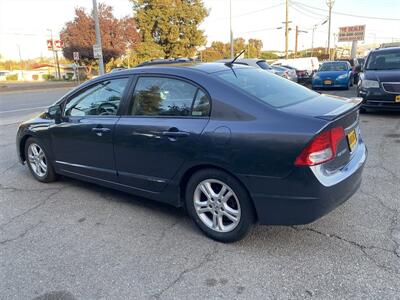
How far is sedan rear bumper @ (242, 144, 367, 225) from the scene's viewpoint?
2789 mm

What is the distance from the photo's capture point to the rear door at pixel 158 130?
10.9 feet

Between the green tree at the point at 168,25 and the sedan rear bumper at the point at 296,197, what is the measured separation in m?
39.6

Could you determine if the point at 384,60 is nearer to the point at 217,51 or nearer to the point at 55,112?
the point at 55,112

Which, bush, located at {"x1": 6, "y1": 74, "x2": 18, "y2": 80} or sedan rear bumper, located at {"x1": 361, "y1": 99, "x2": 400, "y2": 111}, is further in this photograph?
bush, located at {"x1": 6, "y1": 74, "x2": 18, "y2": 80}

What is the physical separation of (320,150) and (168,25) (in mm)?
40191

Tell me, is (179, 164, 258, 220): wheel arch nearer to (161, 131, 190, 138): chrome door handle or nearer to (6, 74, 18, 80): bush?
(161, 131, 190, 138): chrome door handle

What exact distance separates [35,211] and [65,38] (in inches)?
1629

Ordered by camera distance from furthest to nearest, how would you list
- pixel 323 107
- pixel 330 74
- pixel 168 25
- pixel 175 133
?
pixel 168 25 < pixel 330 74 < pixel 175 133 < pixel 323 107

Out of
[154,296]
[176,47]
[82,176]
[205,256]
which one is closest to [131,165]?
[82,176]

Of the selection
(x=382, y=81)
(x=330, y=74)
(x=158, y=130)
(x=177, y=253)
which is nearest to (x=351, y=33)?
(x=330, y=74)

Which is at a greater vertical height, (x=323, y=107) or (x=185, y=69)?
(x=185, y=69)

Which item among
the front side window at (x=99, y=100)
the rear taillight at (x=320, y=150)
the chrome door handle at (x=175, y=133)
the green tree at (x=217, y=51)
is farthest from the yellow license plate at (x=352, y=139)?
the green tree at (x=217, y=51)

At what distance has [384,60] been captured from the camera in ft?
31.3

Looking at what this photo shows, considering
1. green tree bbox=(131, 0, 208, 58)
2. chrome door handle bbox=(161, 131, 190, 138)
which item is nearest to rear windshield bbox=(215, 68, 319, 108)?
chrome door handle bbox=(161, 131, 190, 138)
